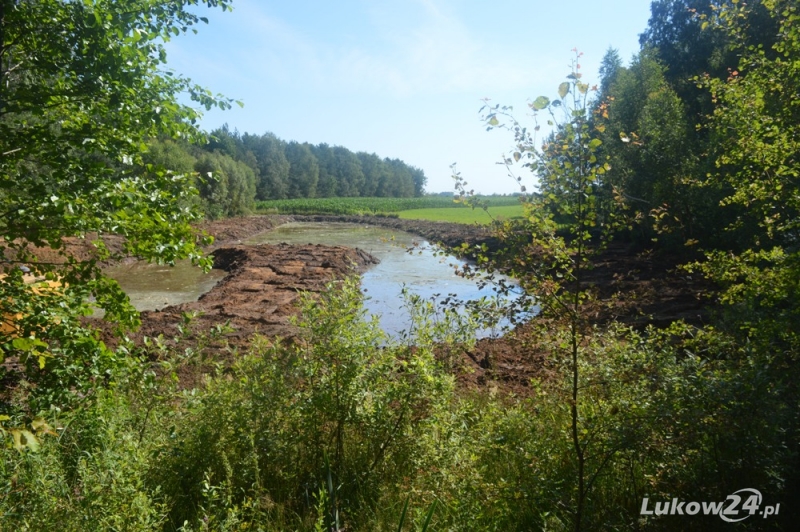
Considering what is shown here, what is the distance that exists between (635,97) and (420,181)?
98.1m

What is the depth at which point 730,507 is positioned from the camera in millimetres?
2492

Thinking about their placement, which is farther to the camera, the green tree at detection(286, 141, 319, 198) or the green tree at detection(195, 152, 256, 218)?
the green tree at detection(286, 141, 319, 198)

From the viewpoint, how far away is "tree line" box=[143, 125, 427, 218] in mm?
47438

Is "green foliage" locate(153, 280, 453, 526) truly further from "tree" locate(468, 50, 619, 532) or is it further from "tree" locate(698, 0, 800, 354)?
"tree" locate(698, 0, 800, 354)

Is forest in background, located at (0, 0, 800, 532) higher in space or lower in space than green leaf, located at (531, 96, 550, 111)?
lower

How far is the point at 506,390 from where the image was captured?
6906 millimetres

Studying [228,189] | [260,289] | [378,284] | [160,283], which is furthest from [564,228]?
[228,189]

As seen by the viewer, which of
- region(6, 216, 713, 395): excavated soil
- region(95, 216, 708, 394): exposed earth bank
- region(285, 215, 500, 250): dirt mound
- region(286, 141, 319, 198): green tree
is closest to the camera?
region(6, 216, 713, 395): excavated soil

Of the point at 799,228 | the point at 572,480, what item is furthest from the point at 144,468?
the point at 799,228

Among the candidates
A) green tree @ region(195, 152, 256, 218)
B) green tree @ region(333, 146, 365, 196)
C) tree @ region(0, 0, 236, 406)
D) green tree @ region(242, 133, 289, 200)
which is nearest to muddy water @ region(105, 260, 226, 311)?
tree @ region(0, 0, 236, 406)

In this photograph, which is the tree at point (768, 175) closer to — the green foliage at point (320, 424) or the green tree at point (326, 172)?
the green foliage at point (320, 424)

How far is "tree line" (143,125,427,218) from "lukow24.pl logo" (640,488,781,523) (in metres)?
43.2

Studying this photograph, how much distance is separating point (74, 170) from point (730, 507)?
4760 millimetres

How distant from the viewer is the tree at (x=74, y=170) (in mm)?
3305
